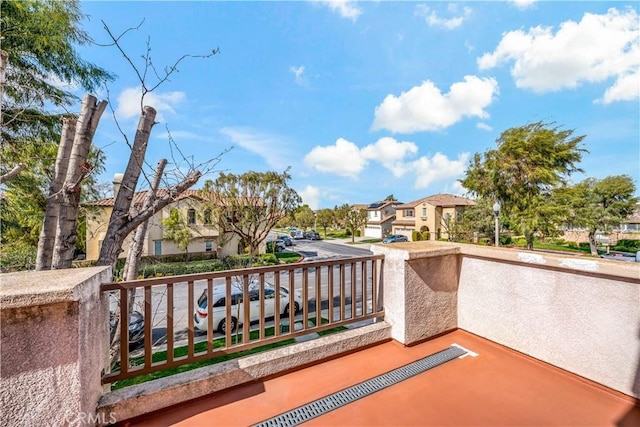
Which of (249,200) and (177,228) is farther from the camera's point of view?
(177,228)

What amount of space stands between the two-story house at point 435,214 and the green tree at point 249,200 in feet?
68.0

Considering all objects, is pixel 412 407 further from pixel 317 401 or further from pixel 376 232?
pixel 376 232

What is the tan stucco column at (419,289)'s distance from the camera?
2607 millimetres

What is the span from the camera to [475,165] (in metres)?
16.9

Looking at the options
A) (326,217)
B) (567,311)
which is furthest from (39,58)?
(326,217)

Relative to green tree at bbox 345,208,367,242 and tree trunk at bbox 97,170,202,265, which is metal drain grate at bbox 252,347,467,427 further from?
green tree at bbox 345,208,367,242

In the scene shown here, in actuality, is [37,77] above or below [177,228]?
above

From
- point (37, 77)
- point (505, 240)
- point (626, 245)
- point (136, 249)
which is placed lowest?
point (626, 245)

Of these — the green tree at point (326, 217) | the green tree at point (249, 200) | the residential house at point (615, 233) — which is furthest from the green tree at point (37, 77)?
the green tree at point (326, 217)

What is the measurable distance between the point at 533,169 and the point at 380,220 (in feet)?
78.4

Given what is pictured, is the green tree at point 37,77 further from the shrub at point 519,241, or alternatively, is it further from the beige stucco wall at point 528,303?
the shrub at point 519,241

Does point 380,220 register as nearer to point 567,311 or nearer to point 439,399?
point 567,311

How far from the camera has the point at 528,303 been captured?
2.37 meters

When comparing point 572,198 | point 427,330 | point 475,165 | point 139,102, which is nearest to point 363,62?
point 139,102
